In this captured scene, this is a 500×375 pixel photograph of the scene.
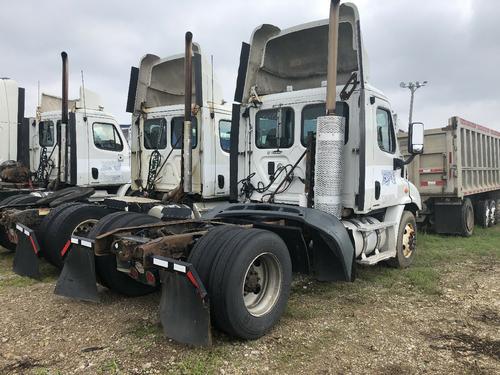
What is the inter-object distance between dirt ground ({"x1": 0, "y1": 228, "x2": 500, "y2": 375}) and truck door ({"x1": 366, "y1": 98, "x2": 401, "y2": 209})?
1.20m

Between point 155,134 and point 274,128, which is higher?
point 155,134

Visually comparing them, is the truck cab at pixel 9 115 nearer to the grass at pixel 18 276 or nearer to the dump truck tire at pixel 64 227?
the grass at pixel 18 276

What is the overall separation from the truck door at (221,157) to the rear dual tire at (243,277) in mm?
4026

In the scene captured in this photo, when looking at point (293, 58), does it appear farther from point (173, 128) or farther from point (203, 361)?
point (203, 361)

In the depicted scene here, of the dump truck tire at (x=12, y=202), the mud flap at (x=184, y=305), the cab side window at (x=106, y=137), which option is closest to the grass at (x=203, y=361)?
the mud flap at (x=184, y=305)

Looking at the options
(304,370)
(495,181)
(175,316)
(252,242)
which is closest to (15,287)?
(175,316)

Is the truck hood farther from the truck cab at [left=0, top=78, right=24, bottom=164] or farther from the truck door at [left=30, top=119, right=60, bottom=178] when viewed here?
the truck cab at [left=0, top=78, right=24, bottom=164]

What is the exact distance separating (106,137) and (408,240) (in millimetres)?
6927

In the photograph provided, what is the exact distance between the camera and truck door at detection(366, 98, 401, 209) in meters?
A: 5.97

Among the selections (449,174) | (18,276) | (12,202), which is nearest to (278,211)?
(18,276)

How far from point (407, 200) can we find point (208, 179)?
3425mm

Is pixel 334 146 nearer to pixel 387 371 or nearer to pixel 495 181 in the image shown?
pixel 387 371

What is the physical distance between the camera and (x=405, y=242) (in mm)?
7098

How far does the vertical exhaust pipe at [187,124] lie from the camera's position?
7078 millimetres
